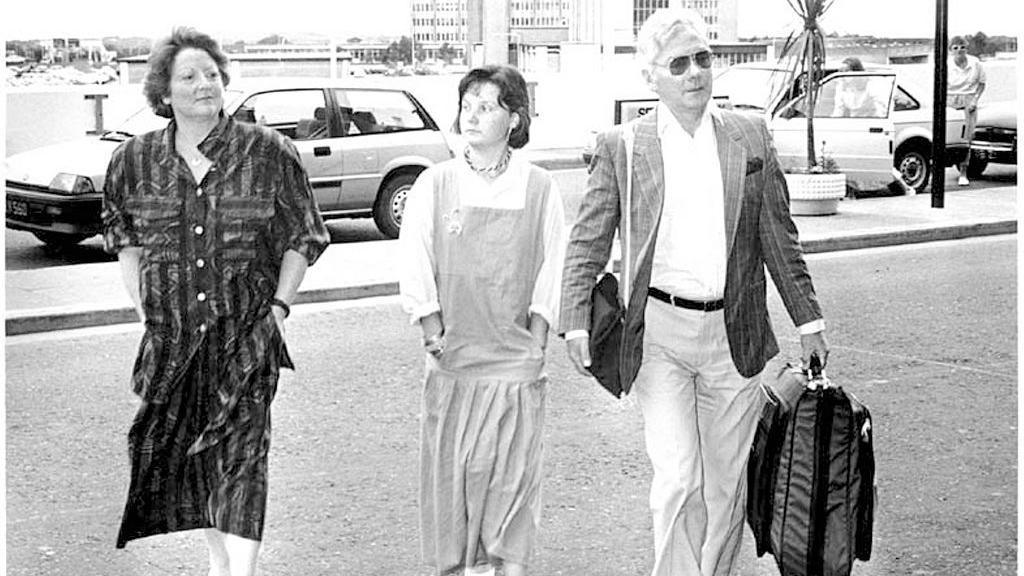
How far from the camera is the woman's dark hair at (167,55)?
5.09 m

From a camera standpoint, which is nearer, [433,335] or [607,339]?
[607,339]

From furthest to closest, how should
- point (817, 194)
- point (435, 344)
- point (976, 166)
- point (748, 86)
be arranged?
1. point (976, 166)
2. point (748, 86)
3. point (817, 194)
4. point (435, 344)

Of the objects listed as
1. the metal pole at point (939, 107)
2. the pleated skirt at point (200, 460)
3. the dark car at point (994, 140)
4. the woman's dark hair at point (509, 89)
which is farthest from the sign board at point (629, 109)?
the pleated skirt at point (200, 460)

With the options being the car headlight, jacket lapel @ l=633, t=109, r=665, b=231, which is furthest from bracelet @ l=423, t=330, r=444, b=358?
the car headlight

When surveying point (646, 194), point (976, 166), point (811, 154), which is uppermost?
point (646, 194)

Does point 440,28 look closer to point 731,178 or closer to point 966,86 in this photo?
point 966,86

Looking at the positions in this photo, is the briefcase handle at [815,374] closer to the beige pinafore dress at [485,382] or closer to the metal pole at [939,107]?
the beige pinafore dress at [485,382]

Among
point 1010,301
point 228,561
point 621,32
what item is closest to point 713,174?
point 228,561

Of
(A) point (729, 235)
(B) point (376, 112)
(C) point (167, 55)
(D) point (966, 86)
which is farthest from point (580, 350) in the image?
(D) point (966, 86)

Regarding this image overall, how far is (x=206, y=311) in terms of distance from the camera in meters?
5.05

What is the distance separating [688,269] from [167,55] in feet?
5.36

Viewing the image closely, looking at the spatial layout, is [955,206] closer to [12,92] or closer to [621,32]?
[12,92]

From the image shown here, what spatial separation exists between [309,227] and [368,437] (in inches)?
118

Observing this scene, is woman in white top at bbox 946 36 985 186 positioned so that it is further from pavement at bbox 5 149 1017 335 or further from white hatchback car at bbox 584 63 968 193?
pavement at bbox 5 149 1017 335
